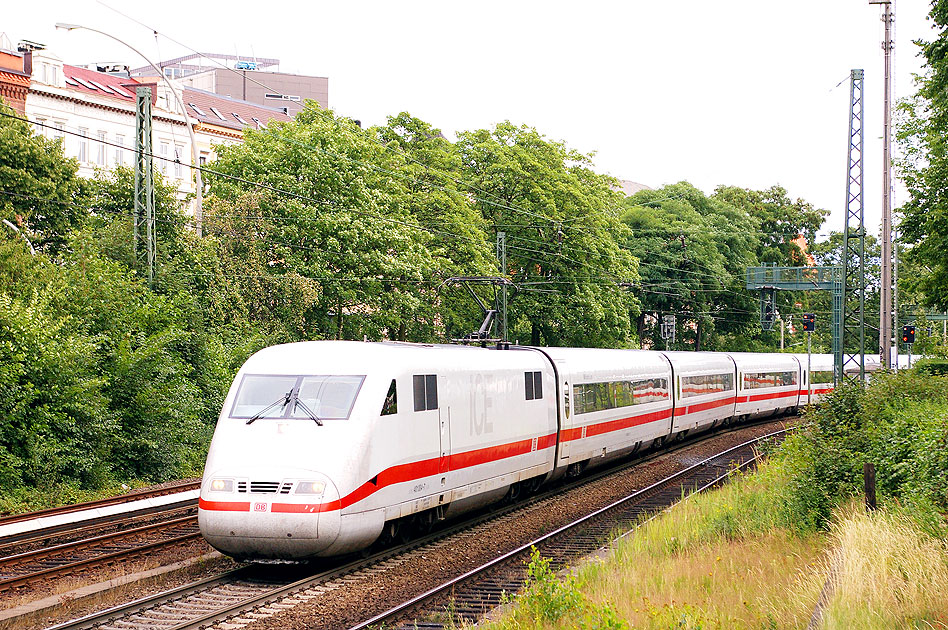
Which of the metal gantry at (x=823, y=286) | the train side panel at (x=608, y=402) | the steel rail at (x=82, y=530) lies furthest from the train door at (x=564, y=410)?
the metal gantry at (x=823, y=286)

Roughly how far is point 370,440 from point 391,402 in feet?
2.79

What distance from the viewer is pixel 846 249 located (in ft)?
107

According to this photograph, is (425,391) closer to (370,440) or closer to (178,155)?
(370,440)

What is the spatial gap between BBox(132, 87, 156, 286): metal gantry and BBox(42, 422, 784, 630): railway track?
1245 centimetres

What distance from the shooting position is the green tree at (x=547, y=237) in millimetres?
47750

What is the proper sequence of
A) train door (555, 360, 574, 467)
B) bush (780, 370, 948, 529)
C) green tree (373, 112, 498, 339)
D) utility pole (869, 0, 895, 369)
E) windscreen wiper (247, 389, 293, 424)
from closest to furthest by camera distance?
1. bush (780, 370, 948, 529)
2. windscreen wiper (247, 389, 293, 424)
3. train door (555, 360, 574, 467)
4. utility pole (869, 0, 895, 369)
5. green tree (373, 112, 498, 339)

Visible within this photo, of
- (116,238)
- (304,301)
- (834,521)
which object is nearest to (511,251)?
(304,301)

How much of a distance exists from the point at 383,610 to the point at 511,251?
38939mm

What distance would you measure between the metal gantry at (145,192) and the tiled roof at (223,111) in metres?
45.9

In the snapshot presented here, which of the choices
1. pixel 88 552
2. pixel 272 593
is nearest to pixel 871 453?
pixel 272 593

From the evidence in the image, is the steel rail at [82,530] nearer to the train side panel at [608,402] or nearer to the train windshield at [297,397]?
the train windshield at [297,397]

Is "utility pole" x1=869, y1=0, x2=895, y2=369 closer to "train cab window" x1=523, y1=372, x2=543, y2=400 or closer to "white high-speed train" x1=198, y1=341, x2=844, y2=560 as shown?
"white high-speed train" x1=198, y1=341, x2=844, y2=560

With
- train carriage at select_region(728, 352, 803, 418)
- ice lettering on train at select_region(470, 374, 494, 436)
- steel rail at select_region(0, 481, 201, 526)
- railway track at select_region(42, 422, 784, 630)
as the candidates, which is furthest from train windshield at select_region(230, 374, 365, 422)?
train carriage at select_region(728, 352, 803, 418)

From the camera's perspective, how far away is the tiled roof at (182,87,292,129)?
7369 centimetres
